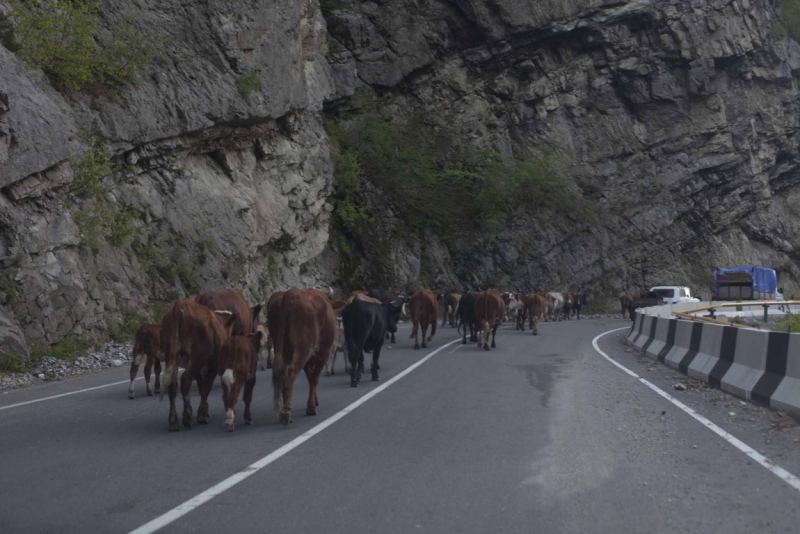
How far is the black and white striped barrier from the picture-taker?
1010 centimetres

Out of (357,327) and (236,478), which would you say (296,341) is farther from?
(357,327)

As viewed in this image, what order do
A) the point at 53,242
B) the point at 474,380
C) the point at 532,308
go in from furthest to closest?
the point at 532,308, the point at 53,242, the point at 474,380

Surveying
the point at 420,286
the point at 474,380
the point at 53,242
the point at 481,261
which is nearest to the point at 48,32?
the point at 53,242

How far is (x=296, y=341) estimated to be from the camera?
33.0 feet

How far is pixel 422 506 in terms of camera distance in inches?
243

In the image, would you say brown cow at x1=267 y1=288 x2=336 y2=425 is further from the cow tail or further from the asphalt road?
the cow tail

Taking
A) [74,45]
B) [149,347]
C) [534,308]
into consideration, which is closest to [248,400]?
[149,347]

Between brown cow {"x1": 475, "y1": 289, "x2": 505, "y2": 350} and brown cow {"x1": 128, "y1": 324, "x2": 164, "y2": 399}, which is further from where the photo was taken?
brown cow {"x1": 475, "y1": 289, "x2": 505, "y2": 350}

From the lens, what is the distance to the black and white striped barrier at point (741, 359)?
33.1 ft

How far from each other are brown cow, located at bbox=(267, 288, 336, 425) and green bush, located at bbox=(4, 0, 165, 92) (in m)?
16.5

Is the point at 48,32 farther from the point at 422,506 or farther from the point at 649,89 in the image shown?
the point at 649,89

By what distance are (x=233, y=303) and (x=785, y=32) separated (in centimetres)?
6347

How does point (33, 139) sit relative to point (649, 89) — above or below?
below

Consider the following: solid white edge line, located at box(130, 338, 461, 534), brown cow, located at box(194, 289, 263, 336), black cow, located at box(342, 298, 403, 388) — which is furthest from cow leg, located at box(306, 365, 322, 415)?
black cow, located at box(342, 298, 403, 388)
